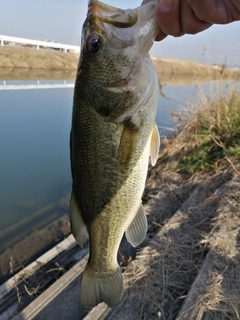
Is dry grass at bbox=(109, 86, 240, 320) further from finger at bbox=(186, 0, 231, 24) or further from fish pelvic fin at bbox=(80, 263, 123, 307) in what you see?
finger at bbox=(186, 0, 231, 24)

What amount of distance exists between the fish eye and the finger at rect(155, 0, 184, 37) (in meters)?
0.31

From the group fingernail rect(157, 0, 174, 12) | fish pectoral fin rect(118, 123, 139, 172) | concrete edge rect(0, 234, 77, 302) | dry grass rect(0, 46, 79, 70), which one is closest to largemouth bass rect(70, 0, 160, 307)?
fish pectoral fin rect(118, 123, 139, 172)

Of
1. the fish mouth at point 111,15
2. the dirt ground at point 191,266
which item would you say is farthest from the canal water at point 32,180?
the fish mouth at point 111,15

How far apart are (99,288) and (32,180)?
18.4 feet

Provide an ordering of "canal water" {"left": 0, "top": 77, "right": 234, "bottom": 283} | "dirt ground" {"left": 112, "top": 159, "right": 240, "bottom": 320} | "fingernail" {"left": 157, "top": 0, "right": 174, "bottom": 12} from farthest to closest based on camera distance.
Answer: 1. "canal water" {"left": 0, "top": 77, "right": 234, "bottom": 283}
2. "dirt ground" {"left": 112, "top": 159, "right": 240, "bottom": 320}
3. "fingernail" {"left": 157, "top": 0, "right": 174, "bottom": 12}

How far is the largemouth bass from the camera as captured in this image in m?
1.66

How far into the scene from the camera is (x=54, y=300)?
11.0 ft

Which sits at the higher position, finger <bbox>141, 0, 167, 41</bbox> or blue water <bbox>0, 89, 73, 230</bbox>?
finger <bbox>141, 0, 167, 41</bbox>

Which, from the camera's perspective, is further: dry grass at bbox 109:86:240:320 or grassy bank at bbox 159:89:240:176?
grassy bank at bbox 159:89:240:176

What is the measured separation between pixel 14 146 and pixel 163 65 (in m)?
29.6

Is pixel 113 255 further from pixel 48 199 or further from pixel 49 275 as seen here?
pixel 48 199

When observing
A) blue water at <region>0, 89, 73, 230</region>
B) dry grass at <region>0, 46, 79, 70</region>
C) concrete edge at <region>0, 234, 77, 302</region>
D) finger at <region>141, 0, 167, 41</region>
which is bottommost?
dry grass at <region>0, 46, 79, 70</region>

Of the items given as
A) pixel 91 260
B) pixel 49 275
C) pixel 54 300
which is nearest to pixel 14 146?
pixel 49 275

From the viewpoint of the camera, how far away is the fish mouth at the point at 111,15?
1623 millimetres
